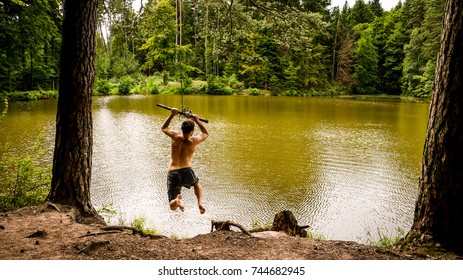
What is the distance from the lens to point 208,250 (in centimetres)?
362

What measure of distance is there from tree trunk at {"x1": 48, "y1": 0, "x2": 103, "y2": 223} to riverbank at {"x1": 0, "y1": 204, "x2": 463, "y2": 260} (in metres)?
0.80

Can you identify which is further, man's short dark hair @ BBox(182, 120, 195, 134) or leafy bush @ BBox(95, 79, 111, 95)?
leafy bush @ BBox(95, 79, 111, 95)

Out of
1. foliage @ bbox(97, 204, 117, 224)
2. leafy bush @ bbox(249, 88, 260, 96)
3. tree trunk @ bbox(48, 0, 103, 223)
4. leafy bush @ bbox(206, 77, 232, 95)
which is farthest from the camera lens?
leafy bush @ bbox(249, 88, 260, 96)

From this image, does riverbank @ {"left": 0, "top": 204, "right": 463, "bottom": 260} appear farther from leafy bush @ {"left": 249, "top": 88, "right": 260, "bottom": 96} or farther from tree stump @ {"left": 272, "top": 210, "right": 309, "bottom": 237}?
leafy bush @ {"left": 249, "top": 88, "right": 260, "bottom": 96}

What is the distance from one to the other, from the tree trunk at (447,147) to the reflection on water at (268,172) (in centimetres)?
279

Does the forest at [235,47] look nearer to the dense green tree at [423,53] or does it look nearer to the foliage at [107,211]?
the dense green tree at [423,53]

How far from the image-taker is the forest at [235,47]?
6.05 m

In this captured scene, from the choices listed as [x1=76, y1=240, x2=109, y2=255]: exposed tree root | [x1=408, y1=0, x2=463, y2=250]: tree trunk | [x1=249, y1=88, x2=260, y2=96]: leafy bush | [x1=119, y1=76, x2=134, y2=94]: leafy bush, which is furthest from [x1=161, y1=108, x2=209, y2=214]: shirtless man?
[x1=249, y1=88, x2=260, y2=96]: leafy bush

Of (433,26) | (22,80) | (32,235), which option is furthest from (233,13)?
(433,26)

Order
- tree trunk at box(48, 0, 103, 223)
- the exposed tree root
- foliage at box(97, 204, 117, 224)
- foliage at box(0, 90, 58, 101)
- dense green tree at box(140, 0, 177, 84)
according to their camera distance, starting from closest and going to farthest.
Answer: the exposed tree root
tree trunk at box(48, 0, 103, 223)
dense green tree at box(140, 0, 177, 84)
foliage at box(97, 204, 117, 224)
foliage at box(0, 90, 58, 101)

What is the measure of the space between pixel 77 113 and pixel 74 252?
6.89ft

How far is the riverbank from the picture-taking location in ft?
11.0

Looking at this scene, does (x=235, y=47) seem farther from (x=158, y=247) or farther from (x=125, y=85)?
(x=125, y=85)

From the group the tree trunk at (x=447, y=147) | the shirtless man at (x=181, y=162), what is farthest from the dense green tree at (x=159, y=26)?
the tree trunk at (x=447, y=147)
